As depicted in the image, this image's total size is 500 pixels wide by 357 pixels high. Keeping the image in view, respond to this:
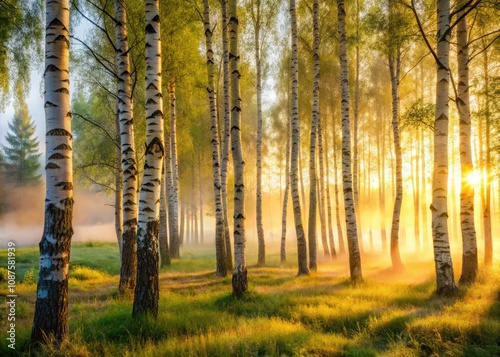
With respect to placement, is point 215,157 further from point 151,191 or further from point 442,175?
point 442,175

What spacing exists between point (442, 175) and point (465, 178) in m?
2.24

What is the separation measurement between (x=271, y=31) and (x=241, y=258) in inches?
609

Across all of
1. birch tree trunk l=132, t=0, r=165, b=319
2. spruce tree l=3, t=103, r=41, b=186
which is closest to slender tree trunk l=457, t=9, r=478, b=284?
birch tree trunk l=132, t=0, r=165, b=319

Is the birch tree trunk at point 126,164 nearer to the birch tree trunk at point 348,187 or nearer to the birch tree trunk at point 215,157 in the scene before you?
the birch tree trunk at point 215,157

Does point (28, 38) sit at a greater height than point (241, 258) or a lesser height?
greater

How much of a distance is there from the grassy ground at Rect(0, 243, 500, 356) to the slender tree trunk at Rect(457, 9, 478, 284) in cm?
46

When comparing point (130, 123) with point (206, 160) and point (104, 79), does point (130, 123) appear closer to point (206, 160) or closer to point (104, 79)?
point (104, 79)

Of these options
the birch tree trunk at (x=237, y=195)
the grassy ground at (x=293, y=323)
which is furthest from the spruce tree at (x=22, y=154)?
the birch tree trunk at (x=237, y=195)

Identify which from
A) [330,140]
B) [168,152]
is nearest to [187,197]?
[330,140]

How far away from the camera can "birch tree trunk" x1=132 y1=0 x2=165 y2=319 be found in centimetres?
554

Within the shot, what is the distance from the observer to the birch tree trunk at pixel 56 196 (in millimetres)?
4191

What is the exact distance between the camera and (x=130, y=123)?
27.2 ft

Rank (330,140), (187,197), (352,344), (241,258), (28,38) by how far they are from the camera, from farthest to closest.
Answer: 1. (187,197)
2. (330,140)
3. (28,38)
4. (241,258)
5. (352,344)

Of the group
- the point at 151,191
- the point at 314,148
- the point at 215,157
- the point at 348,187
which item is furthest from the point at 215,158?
the point at 151,191
